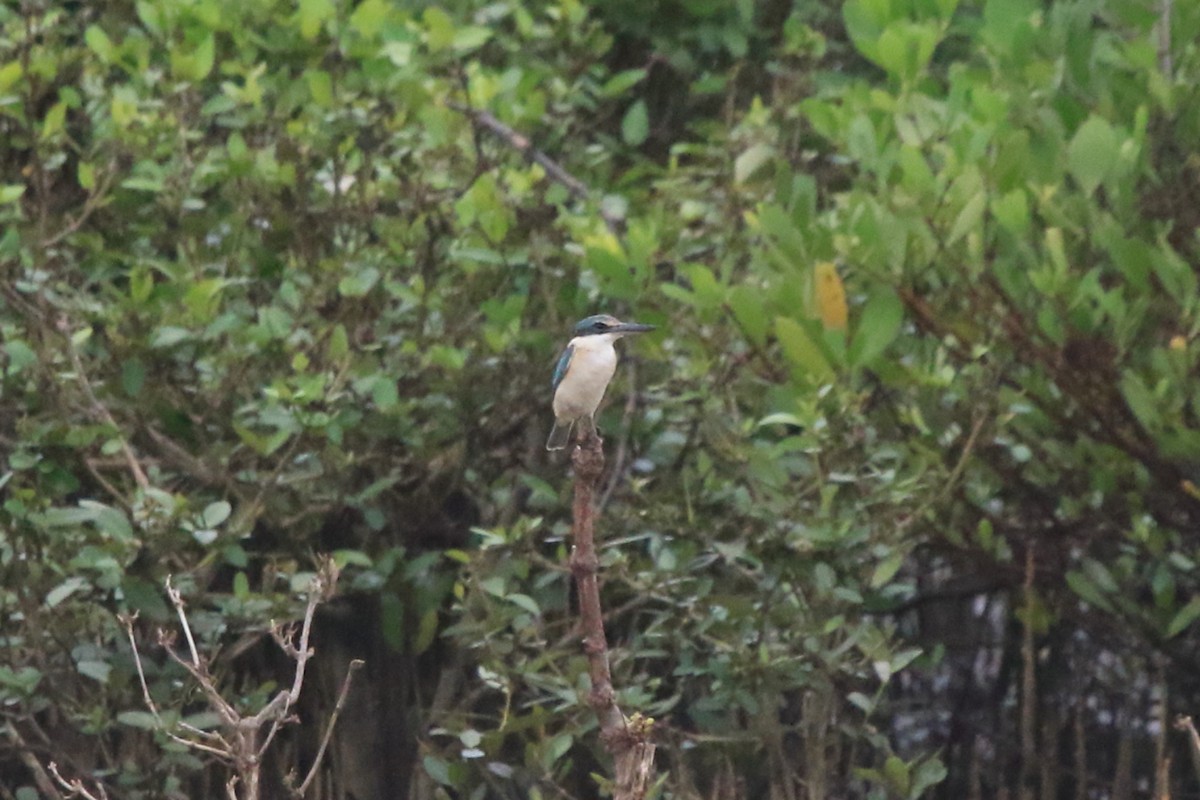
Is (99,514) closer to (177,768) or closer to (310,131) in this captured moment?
(177,768)

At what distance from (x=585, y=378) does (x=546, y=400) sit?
872 mm

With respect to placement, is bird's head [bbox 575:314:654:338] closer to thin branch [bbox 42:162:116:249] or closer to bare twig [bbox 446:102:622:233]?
bare twig [bbox 446:102:622:233]

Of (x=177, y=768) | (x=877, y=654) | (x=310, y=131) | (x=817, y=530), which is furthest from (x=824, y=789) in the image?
(x=310, y=131)

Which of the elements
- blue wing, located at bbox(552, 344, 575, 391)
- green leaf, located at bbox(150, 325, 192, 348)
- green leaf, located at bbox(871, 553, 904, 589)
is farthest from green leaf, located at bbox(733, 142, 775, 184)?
green leaf, located at bbox(150, 325, 192, 348)

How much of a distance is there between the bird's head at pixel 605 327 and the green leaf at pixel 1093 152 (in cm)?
105

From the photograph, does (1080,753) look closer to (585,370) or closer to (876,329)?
(876,329)

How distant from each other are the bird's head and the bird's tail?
0.81ft

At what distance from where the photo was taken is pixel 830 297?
13.8ft

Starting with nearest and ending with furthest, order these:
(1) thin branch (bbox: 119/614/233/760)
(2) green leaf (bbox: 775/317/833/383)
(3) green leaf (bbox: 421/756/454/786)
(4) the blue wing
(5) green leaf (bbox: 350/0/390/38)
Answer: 1. (1) thin branch (bbox: 119/614/233/760)
2. (2) green leaf (bbox: 775/317/833/383)
3. (4) the blue wing
4. (3) green leaf (bbox: 421/756/454/786)
5. (5) green leaf (bbox: 350/0/390/38)

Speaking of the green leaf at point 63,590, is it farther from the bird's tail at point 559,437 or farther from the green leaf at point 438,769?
the bird's tail at point 559,437

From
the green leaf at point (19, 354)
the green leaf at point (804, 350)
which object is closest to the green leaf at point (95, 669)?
the green leaf at point (19, 354)

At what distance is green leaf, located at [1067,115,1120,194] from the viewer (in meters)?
4.04

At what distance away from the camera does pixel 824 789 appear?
446cm

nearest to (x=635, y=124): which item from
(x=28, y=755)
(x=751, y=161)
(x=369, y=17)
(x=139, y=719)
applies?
(x=751, y=161)
